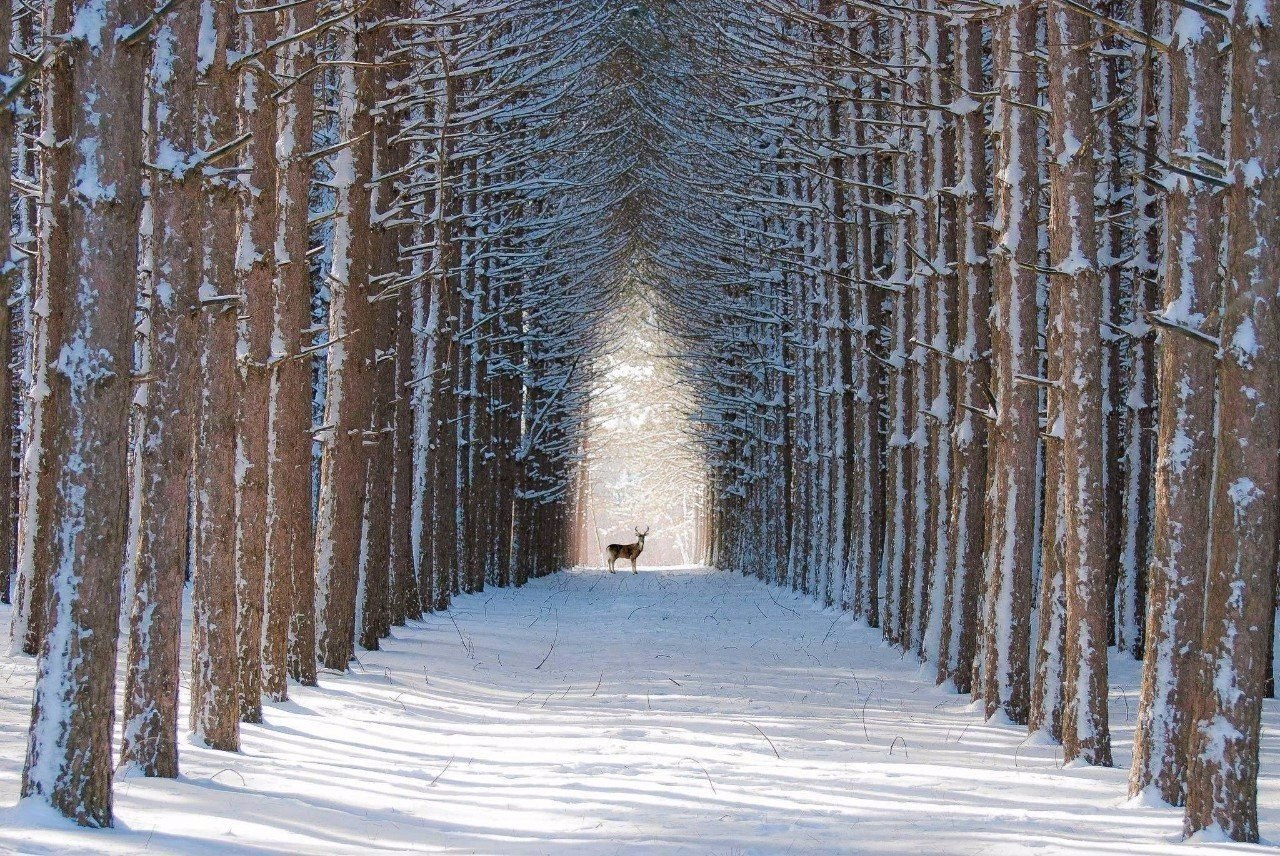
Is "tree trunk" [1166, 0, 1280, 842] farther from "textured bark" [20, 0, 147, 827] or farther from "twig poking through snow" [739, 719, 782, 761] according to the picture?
"textured bark" [20, 0, 147, 827]

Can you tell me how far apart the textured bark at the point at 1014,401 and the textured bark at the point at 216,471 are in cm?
658

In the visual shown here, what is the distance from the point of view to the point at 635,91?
32.0 m

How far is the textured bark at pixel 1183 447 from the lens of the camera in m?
8.45

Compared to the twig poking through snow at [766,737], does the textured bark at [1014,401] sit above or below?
above

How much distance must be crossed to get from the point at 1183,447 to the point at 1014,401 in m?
4.37

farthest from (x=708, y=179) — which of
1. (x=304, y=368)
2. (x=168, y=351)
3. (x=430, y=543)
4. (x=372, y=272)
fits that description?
(x=168, y=351)

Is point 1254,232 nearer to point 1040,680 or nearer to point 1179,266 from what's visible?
point 1179,266

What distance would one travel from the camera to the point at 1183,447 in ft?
27.7

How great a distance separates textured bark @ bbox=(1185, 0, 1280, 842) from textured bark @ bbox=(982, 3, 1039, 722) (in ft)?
16.1

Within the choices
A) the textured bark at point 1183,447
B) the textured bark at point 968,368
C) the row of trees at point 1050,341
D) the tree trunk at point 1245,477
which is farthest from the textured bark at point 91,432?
the textured bark at point 968,368

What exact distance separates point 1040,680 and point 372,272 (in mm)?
9147

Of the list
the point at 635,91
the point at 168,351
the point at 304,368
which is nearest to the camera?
the point at 168,351

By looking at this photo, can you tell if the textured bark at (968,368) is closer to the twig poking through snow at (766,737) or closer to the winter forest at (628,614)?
the winter forest at (628,614)

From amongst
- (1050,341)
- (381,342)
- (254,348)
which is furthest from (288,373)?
(381,342)
